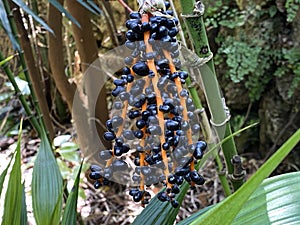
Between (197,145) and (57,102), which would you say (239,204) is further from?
(57,102)

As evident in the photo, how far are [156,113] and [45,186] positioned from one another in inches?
16.6

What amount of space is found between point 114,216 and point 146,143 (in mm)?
1368

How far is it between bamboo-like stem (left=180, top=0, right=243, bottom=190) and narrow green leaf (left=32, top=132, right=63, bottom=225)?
26 centimetres

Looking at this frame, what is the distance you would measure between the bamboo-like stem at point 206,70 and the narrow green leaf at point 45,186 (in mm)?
258

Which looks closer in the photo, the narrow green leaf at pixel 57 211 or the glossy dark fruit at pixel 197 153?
the glossy dark fruit at pixel 197 153

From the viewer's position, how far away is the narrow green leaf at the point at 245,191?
10.4 inches

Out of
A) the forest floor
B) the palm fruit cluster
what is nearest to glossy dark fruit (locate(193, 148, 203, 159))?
the palm fruit cluster

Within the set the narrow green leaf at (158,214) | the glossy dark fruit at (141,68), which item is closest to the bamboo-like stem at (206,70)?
the narrow green leaf at (158,214)

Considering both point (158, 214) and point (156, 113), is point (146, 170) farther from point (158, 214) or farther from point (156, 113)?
point (158, 214)

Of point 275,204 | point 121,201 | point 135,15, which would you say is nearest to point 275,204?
point 275,204

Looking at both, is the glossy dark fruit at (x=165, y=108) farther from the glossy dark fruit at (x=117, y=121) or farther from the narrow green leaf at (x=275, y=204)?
the narrow green leaf at (x=275, y=204)

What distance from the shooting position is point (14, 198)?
595 mm

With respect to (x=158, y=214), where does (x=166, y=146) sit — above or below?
above

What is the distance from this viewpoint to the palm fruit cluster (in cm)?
35
